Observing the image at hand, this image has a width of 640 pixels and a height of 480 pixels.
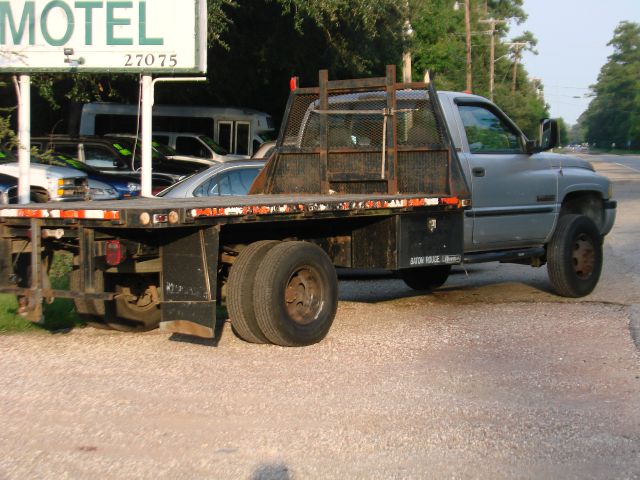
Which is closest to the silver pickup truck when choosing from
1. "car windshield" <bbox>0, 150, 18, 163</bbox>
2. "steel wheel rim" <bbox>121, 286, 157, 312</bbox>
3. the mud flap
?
"steel wheel rim" <bbox>121, 286, 157, 312</bbox>

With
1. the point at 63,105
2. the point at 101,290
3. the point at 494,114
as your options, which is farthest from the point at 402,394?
the point at 63,105

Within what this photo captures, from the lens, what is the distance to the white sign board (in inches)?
486

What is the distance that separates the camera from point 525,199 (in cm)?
1032

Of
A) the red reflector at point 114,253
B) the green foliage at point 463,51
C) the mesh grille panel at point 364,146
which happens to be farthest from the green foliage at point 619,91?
the red reflector at point 114,253

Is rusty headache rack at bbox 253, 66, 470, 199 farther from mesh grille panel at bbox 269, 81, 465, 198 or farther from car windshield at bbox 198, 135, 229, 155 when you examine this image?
car windshield at bbox 198, 135, 229, 155

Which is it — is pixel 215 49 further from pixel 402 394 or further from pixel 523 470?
pixel 523 470

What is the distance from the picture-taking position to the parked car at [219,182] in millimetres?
11828

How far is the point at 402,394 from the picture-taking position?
6.62 m

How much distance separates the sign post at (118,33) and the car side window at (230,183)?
3.64ft

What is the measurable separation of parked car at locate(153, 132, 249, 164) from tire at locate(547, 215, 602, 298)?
1611 cm

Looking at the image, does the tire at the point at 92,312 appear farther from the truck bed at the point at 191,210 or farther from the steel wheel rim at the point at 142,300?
the truck bed at the point at 191,210

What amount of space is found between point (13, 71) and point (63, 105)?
20.5 metres

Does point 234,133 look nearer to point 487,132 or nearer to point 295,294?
point 487,132

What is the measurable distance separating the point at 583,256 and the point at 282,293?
4.62 m
